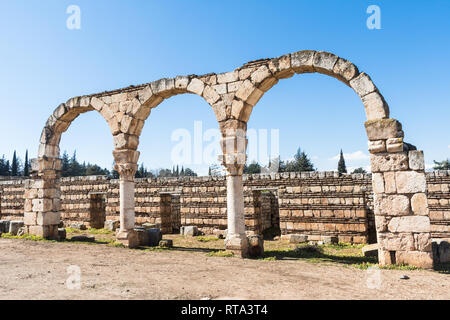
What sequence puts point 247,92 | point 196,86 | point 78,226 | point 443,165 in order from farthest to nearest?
point 443,165 < point 78,226 < point 196,86 < point 247,92

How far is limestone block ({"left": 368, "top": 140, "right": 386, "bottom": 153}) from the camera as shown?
21.2 feet

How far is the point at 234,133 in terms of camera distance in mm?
8000

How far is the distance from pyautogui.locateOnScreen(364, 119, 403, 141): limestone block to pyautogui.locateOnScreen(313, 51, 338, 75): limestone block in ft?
5.15

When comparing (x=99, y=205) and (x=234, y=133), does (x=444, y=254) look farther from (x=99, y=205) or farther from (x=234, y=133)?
(x=99, y=205)

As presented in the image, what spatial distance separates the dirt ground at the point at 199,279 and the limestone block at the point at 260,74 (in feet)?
14.4

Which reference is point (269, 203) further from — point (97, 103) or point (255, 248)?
point (97, 103)

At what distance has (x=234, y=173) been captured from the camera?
801 centimetres

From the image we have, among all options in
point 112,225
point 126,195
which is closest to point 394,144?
point 126,195

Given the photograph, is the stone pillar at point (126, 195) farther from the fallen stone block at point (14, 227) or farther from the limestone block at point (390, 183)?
the limestone block at point (390, 183)

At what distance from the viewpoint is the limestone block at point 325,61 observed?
715 centimetres

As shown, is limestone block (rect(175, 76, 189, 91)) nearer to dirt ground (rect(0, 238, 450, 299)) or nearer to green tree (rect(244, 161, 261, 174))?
dirt ground (rect(0, 238, 450, 299))

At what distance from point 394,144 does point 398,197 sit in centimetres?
107

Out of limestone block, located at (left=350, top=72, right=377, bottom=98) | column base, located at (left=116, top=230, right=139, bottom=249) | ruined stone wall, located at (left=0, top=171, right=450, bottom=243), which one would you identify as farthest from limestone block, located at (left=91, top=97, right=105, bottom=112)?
limestone block, located at (left=350, top=72, right=377, bottom=98)
